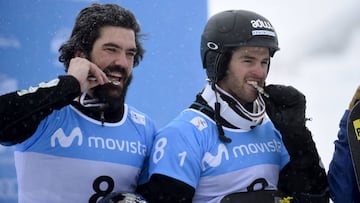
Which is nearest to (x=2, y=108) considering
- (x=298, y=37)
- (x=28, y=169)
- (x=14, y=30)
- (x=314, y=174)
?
(x=28, y=169)

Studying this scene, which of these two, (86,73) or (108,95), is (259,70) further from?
(86,73)

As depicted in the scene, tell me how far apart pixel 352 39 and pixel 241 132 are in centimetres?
1071

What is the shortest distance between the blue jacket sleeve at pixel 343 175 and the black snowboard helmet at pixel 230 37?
2.28ft

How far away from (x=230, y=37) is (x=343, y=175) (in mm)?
1031

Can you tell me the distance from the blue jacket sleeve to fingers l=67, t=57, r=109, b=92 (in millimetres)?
1277

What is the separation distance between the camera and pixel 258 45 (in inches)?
154

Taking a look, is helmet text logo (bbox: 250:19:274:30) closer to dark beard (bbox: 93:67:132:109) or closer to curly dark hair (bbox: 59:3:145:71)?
curly dark hair (bbox: 59:3:145:71)

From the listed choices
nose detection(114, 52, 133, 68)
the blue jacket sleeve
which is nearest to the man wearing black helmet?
the blue jacket sleeve

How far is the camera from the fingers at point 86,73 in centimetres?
346

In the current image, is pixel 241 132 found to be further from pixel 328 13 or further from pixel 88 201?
pixel 328 13

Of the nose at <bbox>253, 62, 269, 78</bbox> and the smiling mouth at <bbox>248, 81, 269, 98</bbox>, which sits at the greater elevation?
the nose at <bbox>253, 62, 269, 78</bbox>

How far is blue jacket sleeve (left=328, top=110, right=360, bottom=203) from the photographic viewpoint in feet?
11.6

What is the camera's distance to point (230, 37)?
4.00 meters

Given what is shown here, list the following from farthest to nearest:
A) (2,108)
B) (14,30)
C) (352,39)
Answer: (352,39)
(14,30)
(2,108)
